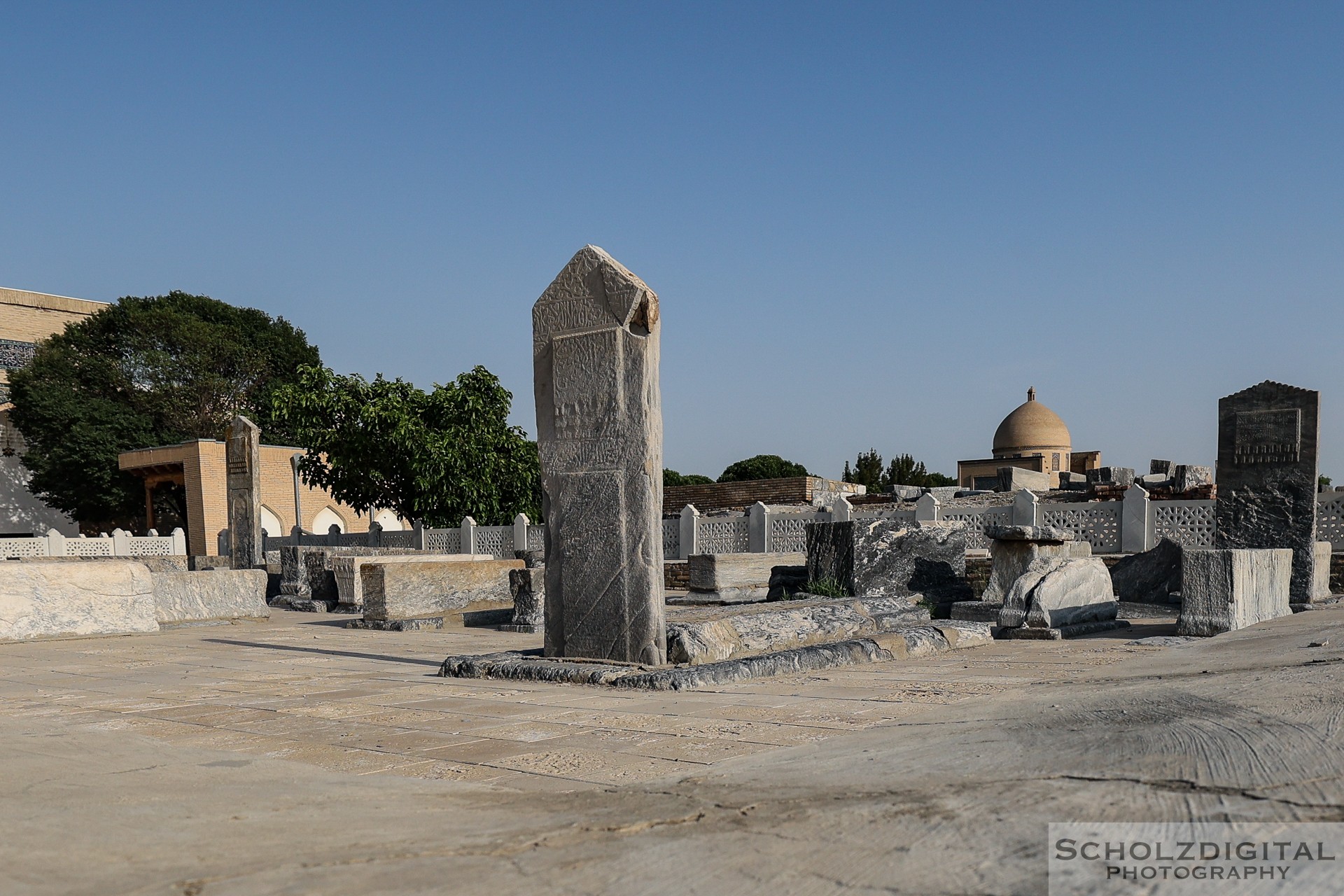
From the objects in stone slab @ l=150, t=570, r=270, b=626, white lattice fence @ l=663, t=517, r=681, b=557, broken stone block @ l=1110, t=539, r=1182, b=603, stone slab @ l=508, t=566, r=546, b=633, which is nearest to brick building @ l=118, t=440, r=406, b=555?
white lattice fence @ l=663, t=517, r=681, b=557

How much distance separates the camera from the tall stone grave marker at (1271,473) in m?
10.3

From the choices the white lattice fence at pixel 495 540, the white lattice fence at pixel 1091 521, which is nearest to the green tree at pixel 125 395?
the white lattice fence at pixel 495 540

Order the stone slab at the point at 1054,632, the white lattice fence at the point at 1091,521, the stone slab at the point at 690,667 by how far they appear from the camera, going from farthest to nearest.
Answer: the white lattice fence at the point at 1091,521, the stone slab at the point at 1054,632, the stone slab at the point at 690,667

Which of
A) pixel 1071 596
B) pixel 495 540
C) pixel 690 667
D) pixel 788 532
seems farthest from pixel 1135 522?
pixel 495 540

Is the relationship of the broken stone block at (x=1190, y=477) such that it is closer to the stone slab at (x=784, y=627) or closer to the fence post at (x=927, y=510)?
the fence post at (x=927, y=510)

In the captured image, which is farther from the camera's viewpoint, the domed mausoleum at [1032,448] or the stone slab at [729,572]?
the domed mausoleum at [1032,448]

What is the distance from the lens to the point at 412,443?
22953mm

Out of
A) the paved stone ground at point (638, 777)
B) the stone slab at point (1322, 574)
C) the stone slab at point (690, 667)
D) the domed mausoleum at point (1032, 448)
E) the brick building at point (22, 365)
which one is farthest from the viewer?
the domed mausoleum at point (1032, 448)

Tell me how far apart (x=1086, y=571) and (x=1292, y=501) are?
2.98m

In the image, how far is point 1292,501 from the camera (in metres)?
10.4

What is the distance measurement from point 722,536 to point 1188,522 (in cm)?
808

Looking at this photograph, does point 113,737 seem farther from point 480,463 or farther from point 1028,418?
point 1028,418

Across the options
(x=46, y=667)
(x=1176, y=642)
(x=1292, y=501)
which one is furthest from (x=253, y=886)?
(x=1292, y=501)

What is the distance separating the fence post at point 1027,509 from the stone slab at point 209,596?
10.8m
